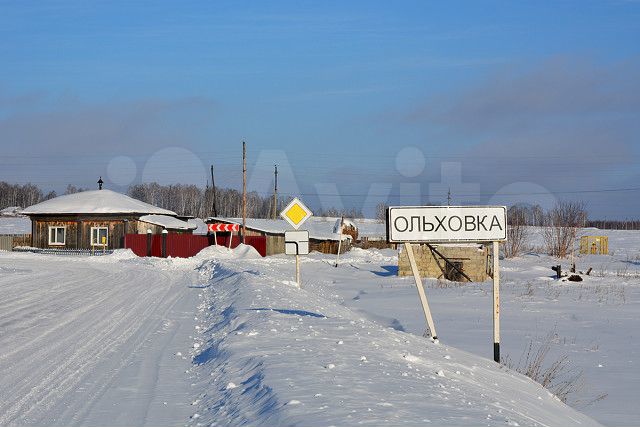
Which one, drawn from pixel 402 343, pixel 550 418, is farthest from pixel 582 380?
pixel 550 418

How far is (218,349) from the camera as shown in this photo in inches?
398

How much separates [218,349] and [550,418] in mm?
4625

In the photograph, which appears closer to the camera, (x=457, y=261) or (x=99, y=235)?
(x=457, y=261)

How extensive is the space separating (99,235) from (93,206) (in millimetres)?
2456

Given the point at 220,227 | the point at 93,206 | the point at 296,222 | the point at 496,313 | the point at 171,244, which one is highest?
the point at 93,206

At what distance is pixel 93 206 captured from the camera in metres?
61.9

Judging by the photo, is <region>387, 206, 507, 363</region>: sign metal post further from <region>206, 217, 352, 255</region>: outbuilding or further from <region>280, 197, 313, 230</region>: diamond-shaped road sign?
<region>206, 217, 352, 255</region>: outbuilding

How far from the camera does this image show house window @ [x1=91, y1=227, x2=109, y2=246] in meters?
61.4

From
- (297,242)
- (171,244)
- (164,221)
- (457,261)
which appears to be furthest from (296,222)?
(164,221)

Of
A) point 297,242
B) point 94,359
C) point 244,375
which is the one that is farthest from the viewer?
point 297,242

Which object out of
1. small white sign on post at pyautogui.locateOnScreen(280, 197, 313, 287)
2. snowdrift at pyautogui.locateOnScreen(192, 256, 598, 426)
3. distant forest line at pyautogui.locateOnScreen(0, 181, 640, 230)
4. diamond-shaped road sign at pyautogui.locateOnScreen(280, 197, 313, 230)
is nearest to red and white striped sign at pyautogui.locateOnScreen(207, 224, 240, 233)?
small white sign on post at pyautogui.locateOnScreen(280, 197, 313, 287)

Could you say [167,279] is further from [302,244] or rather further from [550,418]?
[550,418]

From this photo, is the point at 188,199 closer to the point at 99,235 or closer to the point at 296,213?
the point at 99,235

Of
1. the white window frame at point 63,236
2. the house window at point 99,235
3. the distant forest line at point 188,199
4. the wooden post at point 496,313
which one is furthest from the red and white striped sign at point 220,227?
the distant forest line at point 188,199
